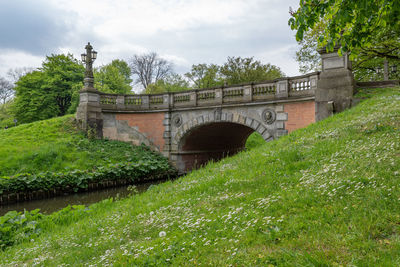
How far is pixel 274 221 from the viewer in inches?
114

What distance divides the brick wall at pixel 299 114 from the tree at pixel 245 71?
14844 mm

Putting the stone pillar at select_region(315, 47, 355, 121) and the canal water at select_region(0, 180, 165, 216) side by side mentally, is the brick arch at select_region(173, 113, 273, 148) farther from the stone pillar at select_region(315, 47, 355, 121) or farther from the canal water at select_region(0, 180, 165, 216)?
the canal water at select_region(0, 180, 165, 216)

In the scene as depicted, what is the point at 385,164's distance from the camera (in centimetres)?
346

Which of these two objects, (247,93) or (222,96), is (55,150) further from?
(247,93)

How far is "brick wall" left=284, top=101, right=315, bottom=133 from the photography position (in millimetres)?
11229

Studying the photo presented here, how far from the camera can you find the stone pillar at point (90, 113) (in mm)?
15852

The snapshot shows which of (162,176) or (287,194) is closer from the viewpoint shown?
(287,194)

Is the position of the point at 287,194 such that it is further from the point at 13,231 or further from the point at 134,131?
the point at 134,131

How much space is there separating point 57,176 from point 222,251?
A: 415 inches

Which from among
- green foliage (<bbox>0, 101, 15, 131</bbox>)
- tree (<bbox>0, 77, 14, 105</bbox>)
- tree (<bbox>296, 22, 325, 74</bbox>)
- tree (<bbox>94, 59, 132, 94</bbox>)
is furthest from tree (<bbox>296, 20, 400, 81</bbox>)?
tree (<bbox>0, 77, 14, 105</bbox>)

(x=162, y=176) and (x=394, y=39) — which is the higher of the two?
(x=394, y=39)

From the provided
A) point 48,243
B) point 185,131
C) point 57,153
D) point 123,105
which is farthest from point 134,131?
point 48,243

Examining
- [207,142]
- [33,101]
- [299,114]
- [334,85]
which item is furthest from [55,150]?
[33,101]

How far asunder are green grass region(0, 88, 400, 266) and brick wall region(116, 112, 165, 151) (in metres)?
11.1
